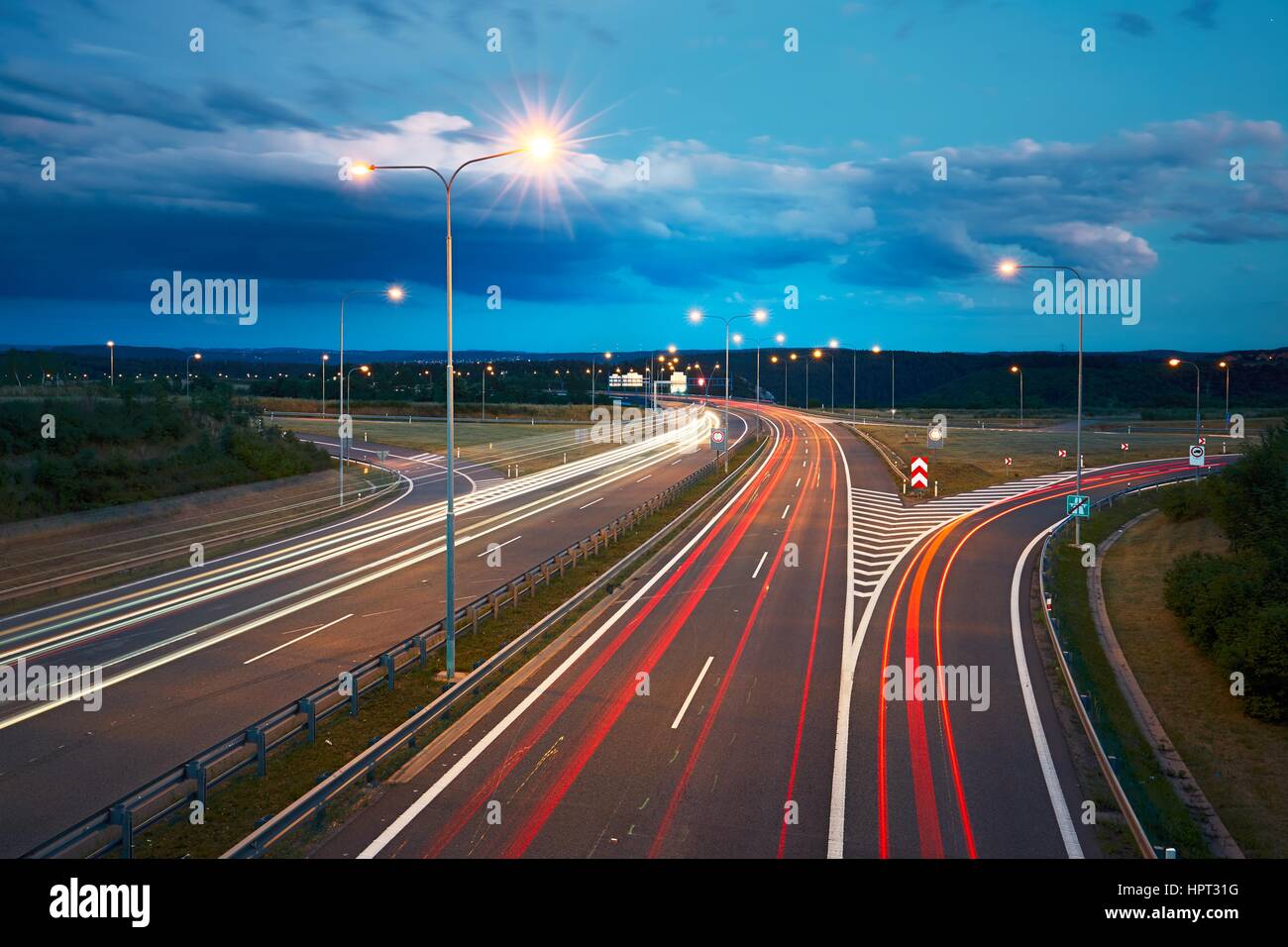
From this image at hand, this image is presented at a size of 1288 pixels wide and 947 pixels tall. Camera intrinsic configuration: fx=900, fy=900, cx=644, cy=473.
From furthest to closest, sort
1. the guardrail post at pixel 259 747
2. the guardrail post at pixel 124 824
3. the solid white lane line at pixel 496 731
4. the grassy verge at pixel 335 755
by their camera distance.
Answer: the guardrail post at pixel 259 747 → the solid white lane line at pixel 496 731 → the grassy verge at pixel 335 755 → the guardrail post at pixel 124 824

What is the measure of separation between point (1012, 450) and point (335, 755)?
73.0m

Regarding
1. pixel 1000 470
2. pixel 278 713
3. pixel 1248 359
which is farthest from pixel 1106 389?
pixel 278 713

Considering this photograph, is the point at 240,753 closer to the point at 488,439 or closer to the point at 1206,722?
the point at 1206,722

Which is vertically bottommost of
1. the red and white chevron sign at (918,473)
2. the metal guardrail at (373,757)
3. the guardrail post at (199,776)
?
the metal guardrail at (373,757)

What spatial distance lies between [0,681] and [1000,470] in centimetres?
5849

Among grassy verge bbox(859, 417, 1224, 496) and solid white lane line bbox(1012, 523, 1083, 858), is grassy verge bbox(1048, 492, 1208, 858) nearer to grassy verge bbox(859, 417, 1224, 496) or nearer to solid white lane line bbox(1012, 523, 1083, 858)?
solid white lane line bbox(1012, 523, 1083, 858)

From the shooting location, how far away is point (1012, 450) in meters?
77.0

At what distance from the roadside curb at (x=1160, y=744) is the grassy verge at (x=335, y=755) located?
11.9 metres

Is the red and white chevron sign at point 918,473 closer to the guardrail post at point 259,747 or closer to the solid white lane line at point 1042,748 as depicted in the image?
the solid white lane line at point 1042,748

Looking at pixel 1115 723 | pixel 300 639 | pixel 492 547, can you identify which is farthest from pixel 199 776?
pixel 492 547

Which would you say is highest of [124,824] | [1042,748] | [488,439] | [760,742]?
[488,439]

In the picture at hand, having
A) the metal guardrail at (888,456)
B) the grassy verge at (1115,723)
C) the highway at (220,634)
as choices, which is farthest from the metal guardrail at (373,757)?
the metal guardrail at (888,456)

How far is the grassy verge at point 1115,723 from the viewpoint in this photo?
12656 mm
